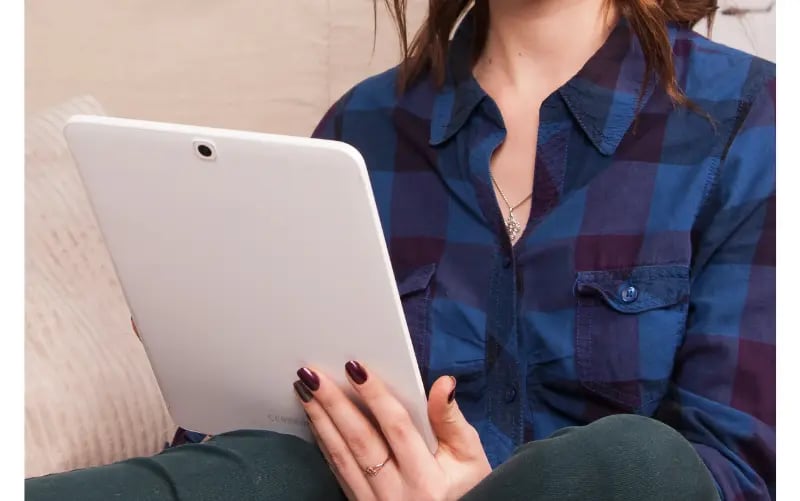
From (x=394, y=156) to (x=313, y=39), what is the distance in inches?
16.5

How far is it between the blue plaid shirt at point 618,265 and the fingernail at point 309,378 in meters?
0.21

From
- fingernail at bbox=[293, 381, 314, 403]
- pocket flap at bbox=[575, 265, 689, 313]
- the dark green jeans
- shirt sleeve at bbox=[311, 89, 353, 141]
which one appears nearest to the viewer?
the dark green jeans

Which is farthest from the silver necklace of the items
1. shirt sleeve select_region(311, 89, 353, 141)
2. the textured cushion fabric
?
the textured cushion fabric

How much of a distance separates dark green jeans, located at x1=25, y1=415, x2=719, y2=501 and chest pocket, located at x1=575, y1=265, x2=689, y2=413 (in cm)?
17

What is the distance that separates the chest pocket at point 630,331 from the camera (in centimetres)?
76

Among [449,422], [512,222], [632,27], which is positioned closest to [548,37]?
[632,27]

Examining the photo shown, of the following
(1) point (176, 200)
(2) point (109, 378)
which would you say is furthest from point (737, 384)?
(2) point (109, 378)

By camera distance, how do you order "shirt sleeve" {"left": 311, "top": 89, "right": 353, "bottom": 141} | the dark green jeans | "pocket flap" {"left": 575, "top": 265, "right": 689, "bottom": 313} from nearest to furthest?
the dark green jeans
"pocket flap" {"left": 575, "top": 265, "right": 689, "bottom": 313}
"shirt sleeve" {"left": 311, "top": 89, "right": 353, "bottom": 141}

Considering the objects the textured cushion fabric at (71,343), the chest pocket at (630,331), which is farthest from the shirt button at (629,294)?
the textured cushion fabric at (71,343)

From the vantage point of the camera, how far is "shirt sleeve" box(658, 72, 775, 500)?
0.70 meters

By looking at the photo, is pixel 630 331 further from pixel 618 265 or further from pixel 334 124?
pixel 334 124

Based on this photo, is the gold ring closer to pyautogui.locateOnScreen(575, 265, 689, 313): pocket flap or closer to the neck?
pyautogui.locateOnScreen(575, 265, 689, 313): pocket flap

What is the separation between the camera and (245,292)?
623 millimetres

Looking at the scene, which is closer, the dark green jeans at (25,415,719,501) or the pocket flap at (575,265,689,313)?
the dark green jeans at (25,415,719,501)
